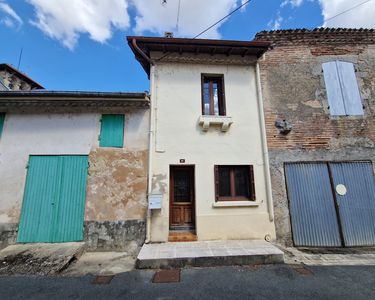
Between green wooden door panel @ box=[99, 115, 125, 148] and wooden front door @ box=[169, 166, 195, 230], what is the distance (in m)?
1.94

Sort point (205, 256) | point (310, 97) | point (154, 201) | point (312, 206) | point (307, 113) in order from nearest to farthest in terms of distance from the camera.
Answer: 1. point (205, 256)
2. point (154, 201)
3. point (312, 206)
4. point (307, 113)
5. point (310, 97)

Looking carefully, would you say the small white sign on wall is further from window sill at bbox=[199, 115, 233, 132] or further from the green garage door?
window sill at bbox=[199, 115, 233, 132]

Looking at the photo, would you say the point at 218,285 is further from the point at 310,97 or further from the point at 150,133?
the point at 310,97

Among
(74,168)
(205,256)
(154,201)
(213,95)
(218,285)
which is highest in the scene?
(213,95)

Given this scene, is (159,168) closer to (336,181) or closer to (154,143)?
(154,143)

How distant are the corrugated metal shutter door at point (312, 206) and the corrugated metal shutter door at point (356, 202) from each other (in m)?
0.31

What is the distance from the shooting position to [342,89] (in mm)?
6891

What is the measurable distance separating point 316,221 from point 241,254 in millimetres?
2968

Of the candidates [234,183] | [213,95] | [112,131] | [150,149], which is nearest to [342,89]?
[213,95]

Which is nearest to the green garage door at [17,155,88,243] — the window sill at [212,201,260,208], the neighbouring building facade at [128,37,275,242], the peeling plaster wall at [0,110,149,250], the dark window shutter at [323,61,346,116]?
the peeling plaster wall at [0,110,149,250]

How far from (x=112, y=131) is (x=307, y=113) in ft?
21.9

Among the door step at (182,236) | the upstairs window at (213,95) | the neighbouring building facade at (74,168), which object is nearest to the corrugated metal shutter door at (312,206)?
the upstairs window at (213,95)

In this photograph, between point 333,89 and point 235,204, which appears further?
point 333,89

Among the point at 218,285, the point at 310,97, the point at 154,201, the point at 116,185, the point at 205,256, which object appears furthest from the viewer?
the point at 310,97
